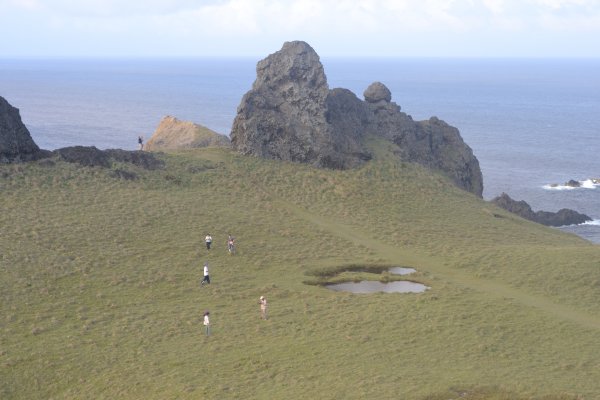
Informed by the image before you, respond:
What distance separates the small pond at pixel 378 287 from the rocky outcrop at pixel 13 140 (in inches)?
1336

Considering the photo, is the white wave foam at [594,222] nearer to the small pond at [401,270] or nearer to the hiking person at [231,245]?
the small pond at [401,270]

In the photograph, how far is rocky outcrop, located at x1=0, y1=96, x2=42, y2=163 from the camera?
2482 inches

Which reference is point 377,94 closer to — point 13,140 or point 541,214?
point 541,214

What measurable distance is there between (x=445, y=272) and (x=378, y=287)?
6.71m

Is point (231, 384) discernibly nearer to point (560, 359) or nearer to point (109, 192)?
point (560, 359)

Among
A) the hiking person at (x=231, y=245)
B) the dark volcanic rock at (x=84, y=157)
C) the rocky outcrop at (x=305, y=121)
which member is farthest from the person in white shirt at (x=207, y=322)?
the rocky outcrop at (x=305, y=121)

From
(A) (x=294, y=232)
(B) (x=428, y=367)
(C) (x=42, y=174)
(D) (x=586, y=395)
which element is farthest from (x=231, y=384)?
(C) (x=42, y=174)

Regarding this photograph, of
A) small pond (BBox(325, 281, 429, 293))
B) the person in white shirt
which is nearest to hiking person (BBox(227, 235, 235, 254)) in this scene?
small pond (BBox(325, 281, 429, 293))

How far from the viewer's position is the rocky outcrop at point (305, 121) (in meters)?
78.2

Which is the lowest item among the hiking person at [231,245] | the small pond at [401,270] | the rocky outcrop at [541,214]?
the rocky outcrop at [541,214]

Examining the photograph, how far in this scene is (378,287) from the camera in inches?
1885

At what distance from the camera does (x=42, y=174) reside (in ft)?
204

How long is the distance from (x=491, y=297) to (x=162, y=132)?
2615 inches

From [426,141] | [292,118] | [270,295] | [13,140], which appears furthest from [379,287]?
[426,141]
